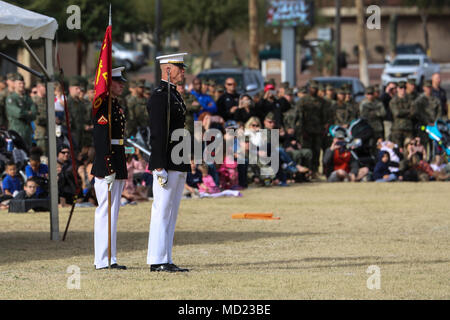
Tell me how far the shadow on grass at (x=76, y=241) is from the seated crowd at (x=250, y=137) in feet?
9.94

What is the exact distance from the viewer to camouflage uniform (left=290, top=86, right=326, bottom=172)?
24188 millimetres

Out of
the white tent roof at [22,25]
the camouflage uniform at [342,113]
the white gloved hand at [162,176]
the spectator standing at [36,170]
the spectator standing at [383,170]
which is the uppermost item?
the white tent roof at [22,25]

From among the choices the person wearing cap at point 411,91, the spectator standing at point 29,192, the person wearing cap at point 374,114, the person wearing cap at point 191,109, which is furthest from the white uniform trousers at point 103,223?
the person wearing cap at point 411,91

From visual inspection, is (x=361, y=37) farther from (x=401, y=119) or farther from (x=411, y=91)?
(x=401, y=119)

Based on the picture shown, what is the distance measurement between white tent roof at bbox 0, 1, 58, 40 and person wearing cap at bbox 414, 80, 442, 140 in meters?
12.8

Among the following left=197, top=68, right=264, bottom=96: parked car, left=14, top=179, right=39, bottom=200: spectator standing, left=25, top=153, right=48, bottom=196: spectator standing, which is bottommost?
left=14, top=179, right=39, bottom=200: spectator standing

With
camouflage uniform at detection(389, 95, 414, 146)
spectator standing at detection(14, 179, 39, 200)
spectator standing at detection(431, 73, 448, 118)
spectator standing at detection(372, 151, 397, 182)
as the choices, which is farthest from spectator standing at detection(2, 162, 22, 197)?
spectator standing at detection(431, 73, 448, 118)

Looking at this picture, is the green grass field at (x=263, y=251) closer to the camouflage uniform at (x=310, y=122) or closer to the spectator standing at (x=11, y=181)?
the spectator standing at (x=11, y=181)

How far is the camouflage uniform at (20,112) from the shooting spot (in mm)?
20672

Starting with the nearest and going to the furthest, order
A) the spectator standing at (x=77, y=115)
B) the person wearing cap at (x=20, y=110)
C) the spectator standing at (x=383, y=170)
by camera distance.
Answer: the person wearing cap at (x=20, y=110), the spectator standing at (x=77, y=115), the spectator standing at (x=383, y=170)

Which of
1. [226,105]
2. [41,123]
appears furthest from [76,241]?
[226,105]

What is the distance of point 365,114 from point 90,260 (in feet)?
44.2

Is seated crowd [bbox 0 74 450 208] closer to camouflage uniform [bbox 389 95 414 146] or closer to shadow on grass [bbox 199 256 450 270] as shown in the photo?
camouflage uniform [bbox 389 95 414 146]
